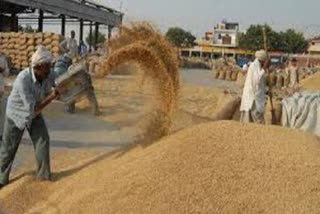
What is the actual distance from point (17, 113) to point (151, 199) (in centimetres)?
196

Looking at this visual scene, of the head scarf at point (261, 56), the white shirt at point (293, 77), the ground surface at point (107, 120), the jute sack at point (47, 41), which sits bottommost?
the ground surface at point (107, 120)

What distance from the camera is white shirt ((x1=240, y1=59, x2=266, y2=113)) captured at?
7.76 meters

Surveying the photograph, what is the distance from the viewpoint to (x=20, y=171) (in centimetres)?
641

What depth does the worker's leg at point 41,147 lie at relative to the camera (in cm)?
570

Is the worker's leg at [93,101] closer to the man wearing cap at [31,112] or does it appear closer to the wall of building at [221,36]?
the man wearing cap at [31,112]

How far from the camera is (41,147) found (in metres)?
5.73

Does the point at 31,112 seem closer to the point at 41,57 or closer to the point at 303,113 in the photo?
the point at 41,57

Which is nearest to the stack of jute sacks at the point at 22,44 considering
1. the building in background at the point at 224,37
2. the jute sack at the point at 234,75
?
the jute sack at the point at 234,75

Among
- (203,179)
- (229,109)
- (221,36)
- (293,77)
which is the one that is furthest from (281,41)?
(203,179)

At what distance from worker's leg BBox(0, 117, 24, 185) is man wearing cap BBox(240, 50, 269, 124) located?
315cm

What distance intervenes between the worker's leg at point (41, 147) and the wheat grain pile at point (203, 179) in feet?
0.86

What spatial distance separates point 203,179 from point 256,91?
3.61m

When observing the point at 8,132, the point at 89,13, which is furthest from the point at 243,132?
the point at 89,13

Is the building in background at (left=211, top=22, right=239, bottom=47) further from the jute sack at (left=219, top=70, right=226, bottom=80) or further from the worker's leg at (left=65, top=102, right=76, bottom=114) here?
the worker's leg at (left=65, top=102, right=76, bottom=114)
